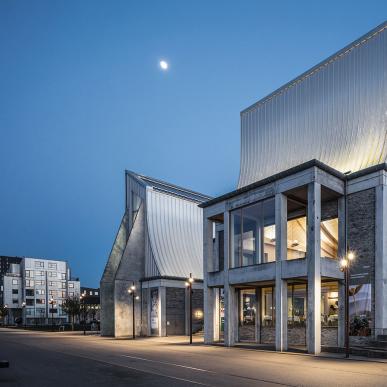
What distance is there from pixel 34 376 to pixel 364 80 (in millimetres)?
27228

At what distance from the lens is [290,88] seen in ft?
123

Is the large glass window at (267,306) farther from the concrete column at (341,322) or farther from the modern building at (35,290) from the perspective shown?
the modern building at (35,290)

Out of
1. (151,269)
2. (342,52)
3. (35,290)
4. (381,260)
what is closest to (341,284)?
(381,260)

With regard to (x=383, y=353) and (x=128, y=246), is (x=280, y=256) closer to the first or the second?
(x=383, y=353)

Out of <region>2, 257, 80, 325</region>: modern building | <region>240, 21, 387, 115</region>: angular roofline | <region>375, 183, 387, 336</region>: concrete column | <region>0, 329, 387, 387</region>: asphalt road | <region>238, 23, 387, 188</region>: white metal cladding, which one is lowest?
<region>2, 257, 80, 325</region>: modern building

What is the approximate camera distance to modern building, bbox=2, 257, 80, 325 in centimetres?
12594

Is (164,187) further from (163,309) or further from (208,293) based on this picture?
(208,293)

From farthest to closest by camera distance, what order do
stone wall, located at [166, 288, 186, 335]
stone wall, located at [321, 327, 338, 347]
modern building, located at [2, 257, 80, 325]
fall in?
modern building, located at [2, 257, 80, 325] < stone wall, located at [166, 288, 186, 335] < stone wall, located at [321, 327, 338, 347]

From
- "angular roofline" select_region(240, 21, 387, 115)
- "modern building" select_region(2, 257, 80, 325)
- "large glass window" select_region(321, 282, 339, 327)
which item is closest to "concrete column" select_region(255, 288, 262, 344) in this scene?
"large glass window" select_region(321, 282, 339, 327)

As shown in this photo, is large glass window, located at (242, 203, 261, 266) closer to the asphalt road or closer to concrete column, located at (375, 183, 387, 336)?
concrete column, located at (375, 183, 387, 336)

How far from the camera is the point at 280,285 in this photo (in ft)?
86.2

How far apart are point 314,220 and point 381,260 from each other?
14.6 feet

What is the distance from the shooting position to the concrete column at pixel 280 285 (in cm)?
2559

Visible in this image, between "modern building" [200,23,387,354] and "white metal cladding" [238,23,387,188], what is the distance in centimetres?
8
